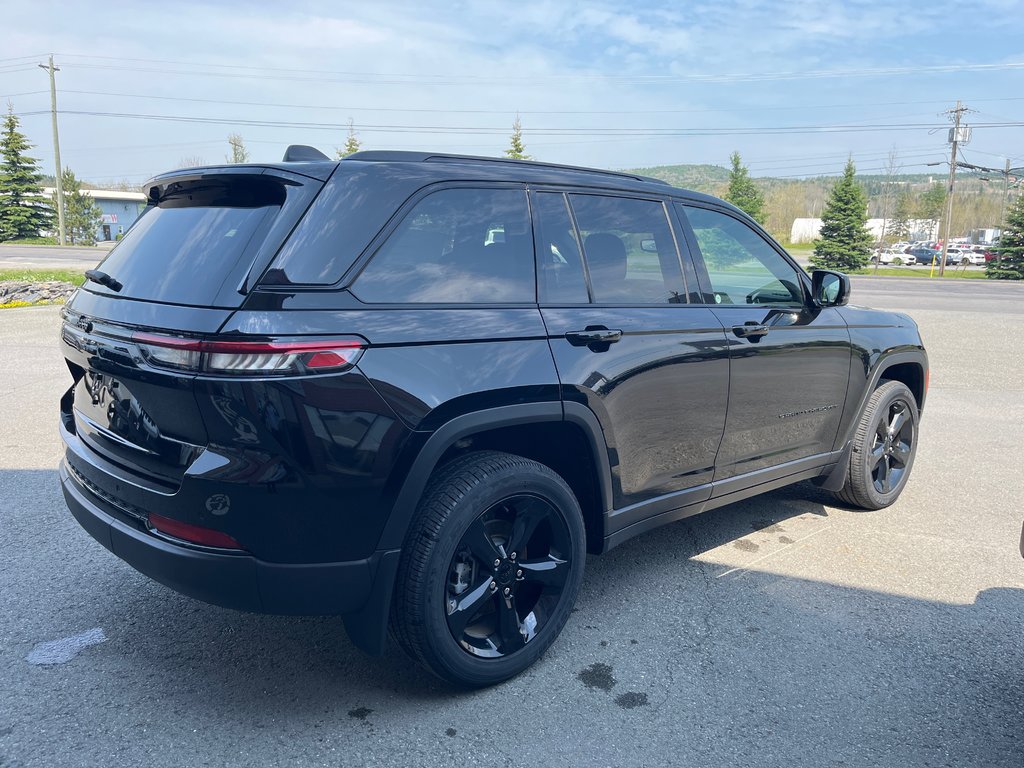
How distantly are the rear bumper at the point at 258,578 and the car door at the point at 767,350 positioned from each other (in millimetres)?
1920

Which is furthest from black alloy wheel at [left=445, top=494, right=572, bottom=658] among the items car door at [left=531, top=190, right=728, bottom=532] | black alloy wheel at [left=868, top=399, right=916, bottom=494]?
black alloy wheel at [left=868, top=399, right=916, bottom=494]

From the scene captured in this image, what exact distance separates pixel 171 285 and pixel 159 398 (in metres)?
0.40

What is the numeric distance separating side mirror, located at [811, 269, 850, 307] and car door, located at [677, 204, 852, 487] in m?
0.06

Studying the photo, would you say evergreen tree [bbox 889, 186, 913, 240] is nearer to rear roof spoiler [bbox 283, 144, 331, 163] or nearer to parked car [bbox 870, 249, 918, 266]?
parked car [bbox 870, 249, 918, 266]

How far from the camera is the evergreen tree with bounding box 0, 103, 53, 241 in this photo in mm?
49281

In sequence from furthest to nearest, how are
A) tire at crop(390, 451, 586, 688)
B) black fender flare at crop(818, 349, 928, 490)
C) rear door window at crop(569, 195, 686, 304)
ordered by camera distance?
black fender flare at crop(818, 349, 928, 490), rear door window at crop(569, 195, 686, 304), tire at crop(390, 451, 586, 688)

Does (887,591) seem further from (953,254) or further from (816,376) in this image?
(953,254)

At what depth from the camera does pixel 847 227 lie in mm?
46906

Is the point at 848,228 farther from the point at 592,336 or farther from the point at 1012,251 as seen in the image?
the point at 592,336

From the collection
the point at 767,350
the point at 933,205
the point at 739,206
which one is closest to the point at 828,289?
the point at 767,350

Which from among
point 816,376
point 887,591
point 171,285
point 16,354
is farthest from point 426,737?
point 16,354

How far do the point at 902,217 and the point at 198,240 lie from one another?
8359 centimetres

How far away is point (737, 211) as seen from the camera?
13.1ft

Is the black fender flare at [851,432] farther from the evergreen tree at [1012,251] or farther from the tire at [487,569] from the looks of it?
the evergreen tree at [1012,251]
